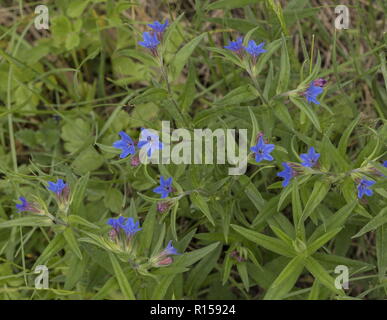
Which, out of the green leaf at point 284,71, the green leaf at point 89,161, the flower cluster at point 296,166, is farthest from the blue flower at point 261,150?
the green leaf at point 89,161

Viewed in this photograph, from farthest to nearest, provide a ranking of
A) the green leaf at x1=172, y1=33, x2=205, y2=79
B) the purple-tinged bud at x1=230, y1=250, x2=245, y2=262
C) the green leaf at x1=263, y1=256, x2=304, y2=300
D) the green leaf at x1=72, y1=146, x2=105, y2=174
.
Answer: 1. the green leaf at x1=72, y1=146, x2=105, y2=174
2. the purple-tinged bud at x1=230, y1=250, x2=245, y2=262
3. the green leaf at x1=172, y1=33, x2=205, y2=79
4. the green leaf at x1=263, y1=256, x2=304, y2=300

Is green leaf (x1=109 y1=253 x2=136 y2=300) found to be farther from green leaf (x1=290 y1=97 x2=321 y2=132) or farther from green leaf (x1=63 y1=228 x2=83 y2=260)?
green leaf (x1=290 y1=97 x2=321 y2=132)

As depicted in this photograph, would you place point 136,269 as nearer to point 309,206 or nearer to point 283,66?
point 309,206

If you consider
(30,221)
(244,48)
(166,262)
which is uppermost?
(244,48)

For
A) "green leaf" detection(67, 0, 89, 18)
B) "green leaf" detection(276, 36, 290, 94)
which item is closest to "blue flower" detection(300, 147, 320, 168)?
"green leaf" detection(276, 36, 290, 94)

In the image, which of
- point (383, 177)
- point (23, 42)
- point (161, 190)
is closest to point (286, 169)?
point (383, 177)

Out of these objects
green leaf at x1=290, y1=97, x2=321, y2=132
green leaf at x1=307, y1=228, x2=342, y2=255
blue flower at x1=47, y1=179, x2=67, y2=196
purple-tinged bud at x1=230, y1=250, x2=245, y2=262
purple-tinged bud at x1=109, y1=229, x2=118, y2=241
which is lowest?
purple-tinged bud at x1=230, y1=250, x2=245, y2=262

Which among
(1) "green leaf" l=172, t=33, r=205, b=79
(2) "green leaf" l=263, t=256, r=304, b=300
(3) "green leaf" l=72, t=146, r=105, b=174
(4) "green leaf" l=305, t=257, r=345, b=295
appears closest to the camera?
(4) "green leaf" l=305, t=257, r=345, b=295

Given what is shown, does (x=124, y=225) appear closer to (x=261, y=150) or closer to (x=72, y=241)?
(x=72, y=241)

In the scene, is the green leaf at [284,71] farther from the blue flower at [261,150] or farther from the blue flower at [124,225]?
the blue flower at [124,225]

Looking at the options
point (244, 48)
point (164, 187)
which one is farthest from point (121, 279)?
point (244, 48)
